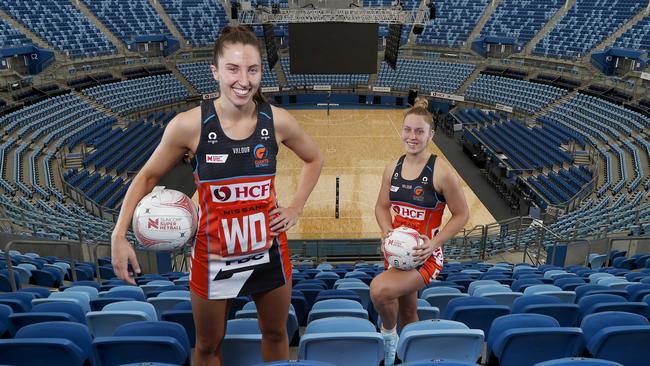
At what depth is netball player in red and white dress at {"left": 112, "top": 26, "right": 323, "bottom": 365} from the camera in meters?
2.55

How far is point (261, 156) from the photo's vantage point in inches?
105

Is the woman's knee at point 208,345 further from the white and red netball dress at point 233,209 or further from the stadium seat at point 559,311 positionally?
the stadium seat at point 559,311

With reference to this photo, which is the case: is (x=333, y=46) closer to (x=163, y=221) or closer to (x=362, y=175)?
(x=362, y=175)

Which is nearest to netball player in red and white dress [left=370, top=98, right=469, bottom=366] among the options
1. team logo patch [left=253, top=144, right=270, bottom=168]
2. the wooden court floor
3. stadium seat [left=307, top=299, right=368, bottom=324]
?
stadium seat [left=307, top=299, right=368, bottom=324]

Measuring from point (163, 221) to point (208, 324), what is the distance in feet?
2.25

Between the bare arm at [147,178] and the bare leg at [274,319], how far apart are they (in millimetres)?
770

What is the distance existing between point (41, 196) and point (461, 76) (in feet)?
86.8

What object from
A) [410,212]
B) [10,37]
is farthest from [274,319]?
[10,37]

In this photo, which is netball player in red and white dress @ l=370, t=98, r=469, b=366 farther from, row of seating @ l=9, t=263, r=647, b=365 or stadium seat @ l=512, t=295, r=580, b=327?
stadium seat @ l=512, t=295, r=580, b=327

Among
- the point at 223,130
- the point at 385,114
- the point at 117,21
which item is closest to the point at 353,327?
the point at 223,130

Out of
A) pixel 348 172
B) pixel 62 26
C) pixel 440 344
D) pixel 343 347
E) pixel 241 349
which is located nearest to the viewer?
pixel 343 347

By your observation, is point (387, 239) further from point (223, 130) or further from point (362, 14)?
point (362, 14)

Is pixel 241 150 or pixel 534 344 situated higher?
pixel 241 150

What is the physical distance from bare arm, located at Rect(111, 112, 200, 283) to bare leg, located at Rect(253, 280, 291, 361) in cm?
77
